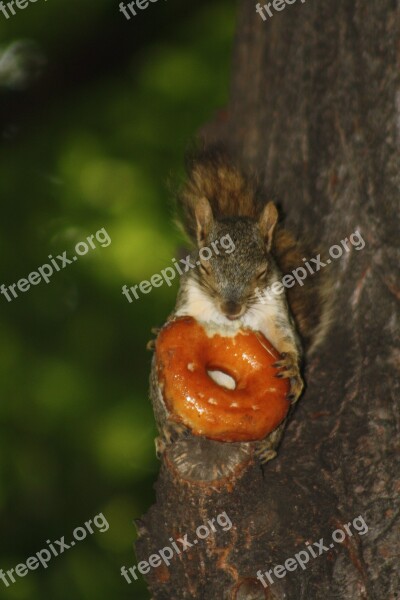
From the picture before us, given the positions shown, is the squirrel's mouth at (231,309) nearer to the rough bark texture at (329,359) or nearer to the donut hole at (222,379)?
the donut hole at (222,379)

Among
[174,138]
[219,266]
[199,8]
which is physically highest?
[199,8]

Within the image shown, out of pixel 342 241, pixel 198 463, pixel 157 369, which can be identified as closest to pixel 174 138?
pixel 342 241

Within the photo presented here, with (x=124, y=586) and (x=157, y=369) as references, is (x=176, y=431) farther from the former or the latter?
(x=124, y=586)

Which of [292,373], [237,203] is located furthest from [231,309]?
[237,203]

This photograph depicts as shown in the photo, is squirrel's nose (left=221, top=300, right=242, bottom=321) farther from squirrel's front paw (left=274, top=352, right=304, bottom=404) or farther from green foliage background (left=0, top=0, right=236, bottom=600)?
green foliage background (left=0, top=0, right=236, bottom=600)

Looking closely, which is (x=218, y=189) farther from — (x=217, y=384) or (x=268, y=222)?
(x=217, y=384)

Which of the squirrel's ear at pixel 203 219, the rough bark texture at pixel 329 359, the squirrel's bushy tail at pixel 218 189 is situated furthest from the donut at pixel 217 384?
the squirrel's bushy tail at pixel 218 189
